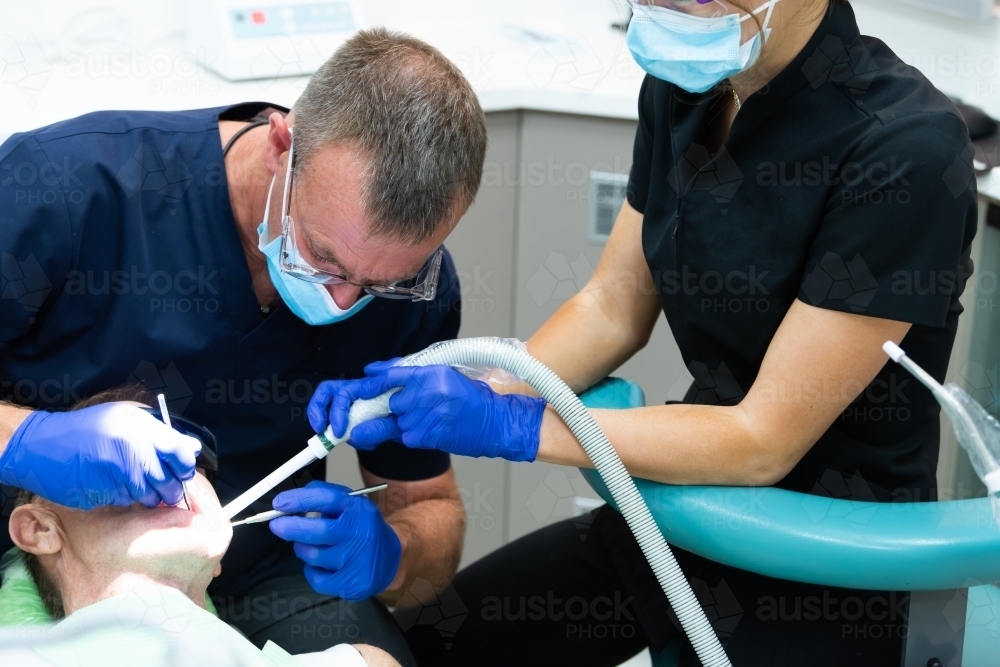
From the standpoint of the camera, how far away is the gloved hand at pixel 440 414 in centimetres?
133

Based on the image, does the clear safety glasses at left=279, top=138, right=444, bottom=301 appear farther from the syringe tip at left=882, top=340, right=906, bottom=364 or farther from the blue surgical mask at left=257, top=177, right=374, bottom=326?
the syringe tip at left=882, top=340, right=906, bottom=364

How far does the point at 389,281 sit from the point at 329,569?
0.41 m

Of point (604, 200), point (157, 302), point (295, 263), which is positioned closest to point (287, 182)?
point (295, 263)

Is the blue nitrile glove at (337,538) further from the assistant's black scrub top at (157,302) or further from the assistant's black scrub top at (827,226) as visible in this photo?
the assistant's black scrub top at (827,226)

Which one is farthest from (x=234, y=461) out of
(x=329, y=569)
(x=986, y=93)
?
(x=986, y=93)

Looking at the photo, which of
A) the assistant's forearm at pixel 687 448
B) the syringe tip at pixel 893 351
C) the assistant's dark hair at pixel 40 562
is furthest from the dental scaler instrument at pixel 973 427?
the assistant's dark hair at pixel 40 562

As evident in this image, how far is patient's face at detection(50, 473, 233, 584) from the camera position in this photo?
54.0 inches

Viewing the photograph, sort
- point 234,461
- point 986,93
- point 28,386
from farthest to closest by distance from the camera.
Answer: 1. point 986,93
2. point 234,461
3. point 28,386

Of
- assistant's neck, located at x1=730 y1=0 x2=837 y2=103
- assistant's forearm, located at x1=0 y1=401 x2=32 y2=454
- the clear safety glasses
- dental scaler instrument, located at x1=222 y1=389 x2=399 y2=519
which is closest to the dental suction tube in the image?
dental scaler instrument, located at x1=222 y1=389 x2=399 y2=519

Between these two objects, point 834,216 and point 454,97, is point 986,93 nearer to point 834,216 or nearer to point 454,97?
point 834,216

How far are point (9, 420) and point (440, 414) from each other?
58 centimetres

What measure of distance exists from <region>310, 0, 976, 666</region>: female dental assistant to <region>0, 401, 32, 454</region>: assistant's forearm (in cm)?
39

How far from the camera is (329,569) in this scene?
4.92 feet

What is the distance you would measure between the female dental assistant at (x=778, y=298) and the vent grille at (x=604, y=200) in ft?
2.57
